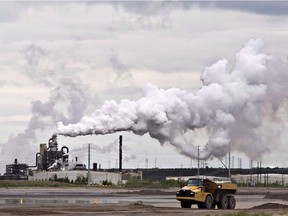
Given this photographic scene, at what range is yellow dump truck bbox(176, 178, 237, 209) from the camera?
71.3 m

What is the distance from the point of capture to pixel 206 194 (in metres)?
71.6

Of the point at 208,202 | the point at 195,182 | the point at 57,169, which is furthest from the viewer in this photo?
the point at 57,169

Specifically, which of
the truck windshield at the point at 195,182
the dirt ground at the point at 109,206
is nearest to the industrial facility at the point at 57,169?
the dirt ground at the point at 109,206

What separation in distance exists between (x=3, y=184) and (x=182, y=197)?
287 feet

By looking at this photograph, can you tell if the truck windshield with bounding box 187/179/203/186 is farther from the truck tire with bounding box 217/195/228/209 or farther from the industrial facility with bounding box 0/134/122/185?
the industrial facility with bounding box 0/134/122/185

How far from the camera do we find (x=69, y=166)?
194m

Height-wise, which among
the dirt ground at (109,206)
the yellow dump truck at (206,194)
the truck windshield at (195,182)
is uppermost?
the truck windshield at (195,182)

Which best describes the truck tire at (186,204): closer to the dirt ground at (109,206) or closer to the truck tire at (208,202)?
the dirt ground at (109,206)

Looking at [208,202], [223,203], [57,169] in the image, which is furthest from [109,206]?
[57,169]

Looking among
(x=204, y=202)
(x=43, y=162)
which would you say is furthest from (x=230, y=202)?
(x=43, y=162)

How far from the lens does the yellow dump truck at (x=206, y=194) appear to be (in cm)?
7129

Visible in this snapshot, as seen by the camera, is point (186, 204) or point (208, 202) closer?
point (208, 202)

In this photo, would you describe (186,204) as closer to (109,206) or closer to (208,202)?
(208,202)

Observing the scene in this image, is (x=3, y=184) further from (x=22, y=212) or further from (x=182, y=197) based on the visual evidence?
(x=22, y=212)
